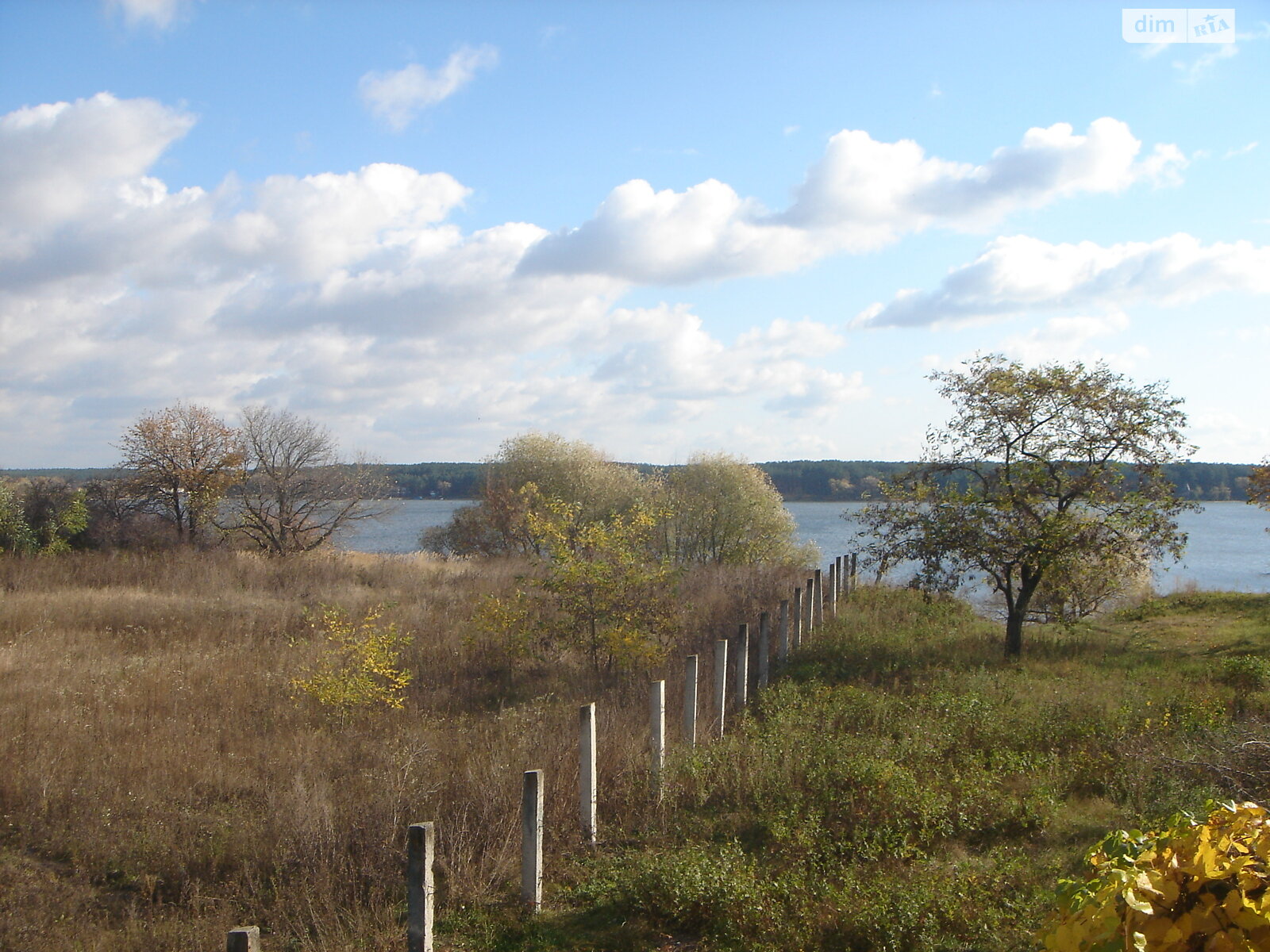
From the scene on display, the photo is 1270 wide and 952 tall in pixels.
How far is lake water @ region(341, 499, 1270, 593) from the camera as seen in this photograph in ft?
124

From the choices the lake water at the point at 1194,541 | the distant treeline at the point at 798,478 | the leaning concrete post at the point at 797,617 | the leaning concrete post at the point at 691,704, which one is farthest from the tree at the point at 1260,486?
the distant treeline at the point at 798,478

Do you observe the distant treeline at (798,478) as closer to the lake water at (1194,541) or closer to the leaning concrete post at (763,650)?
the lake water at (1194,541)

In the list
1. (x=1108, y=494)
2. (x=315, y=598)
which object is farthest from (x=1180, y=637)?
(x=315, y=598)

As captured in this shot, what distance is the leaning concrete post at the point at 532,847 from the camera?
6.03 m

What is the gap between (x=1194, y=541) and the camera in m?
83.6

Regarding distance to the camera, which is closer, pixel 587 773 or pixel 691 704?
pixel 587 773

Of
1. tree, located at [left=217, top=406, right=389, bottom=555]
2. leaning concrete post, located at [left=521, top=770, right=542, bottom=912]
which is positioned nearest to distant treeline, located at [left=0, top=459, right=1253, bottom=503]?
tree, located at [left=217, top=406, right=389, bottom=555]

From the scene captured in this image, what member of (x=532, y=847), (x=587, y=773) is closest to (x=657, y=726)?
(x=587, y=773)

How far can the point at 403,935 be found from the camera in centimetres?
546

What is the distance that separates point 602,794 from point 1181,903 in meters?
5.65

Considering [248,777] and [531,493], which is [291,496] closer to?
[531,493]

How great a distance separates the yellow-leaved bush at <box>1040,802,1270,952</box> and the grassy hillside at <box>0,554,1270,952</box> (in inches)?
114

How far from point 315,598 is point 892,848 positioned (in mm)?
15980

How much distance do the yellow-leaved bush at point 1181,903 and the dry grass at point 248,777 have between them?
4.14 meters
